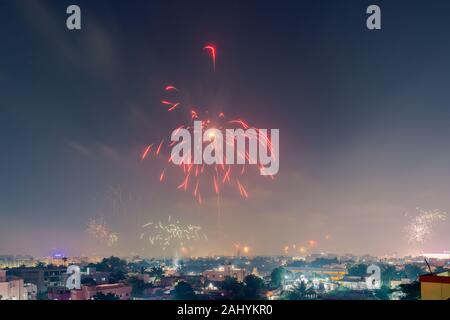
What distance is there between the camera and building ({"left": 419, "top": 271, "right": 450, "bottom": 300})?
10039 millimetres

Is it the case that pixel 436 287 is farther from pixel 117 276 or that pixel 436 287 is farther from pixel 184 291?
pixel 117 276

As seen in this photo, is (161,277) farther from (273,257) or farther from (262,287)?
(273,257)

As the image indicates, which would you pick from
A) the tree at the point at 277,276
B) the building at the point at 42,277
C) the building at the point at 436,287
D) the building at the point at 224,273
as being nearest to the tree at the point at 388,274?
the tree at the point at 277,276

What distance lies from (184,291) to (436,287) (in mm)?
38092

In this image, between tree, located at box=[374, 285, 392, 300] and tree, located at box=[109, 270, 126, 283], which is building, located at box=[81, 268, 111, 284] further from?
tree, located at box=[374, 285, 392, 300]

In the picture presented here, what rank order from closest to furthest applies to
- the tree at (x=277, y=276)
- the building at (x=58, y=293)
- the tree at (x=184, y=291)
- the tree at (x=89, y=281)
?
the tree at (x=184, y=291), the building at (x=58, y=293), the tree at (x=277, y=276), the tree at (x=89, y=281)

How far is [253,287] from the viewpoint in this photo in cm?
4591

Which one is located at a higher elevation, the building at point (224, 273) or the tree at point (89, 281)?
the building at point (224, 273)

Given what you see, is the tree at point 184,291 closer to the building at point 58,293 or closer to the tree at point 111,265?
the building at point 58,293

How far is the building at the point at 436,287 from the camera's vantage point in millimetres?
10039

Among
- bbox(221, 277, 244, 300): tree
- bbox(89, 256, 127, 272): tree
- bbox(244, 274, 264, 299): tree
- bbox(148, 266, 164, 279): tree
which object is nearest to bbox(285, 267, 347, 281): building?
bbox(221, 277, 244, 300): tree

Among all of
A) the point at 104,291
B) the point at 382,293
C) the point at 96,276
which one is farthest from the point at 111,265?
the point at 382,293

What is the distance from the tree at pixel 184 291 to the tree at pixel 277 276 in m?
9.94
